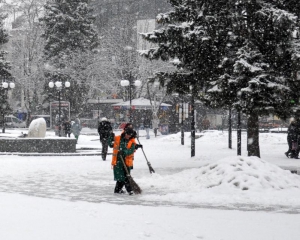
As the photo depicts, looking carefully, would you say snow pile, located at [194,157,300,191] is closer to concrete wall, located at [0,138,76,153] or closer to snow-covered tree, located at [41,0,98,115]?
concrete wall, located at [0,138,76,153]

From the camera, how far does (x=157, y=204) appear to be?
35.8ft

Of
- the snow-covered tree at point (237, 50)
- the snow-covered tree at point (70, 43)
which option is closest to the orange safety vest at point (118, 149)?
the snow-covered tree at point (237, 50)

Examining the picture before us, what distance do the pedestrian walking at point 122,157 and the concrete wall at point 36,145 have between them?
13.3 metres

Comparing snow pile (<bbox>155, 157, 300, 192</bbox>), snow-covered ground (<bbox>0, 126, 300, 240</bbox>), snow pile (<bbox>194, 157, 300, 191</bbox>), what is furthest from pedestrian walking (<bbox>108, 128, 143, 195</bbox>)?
snow pile (<bbox>194, 157, 300, 191</bbox>)

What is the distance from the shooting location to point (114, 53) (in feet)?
190

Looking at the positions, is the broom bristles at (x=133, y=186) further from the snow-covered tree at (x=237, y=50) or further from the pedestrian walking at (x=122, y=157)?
the snow-covered tree at (x=237, y=50)

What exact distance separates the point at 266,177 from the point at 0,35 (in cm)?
3224

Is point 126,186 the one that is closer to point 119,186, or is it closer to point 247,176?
point 119,186

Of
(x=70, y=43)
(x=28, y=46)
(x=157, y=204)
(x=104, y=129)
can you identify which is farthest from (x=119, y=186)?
(x=28, y=46)

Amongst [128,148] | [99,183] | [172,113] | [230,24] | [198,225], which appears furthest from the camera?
[172,113]

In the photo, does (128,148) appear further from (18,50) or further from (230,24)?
(18,50)

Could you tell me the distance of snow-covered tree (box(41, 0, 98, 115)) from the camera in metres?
57.2

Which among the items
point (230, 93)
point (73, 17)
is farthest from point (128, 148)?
point (73, 17)

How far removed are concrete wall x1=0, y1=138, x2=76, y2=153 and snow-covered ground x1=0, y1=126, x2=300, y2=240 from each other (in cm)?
672
